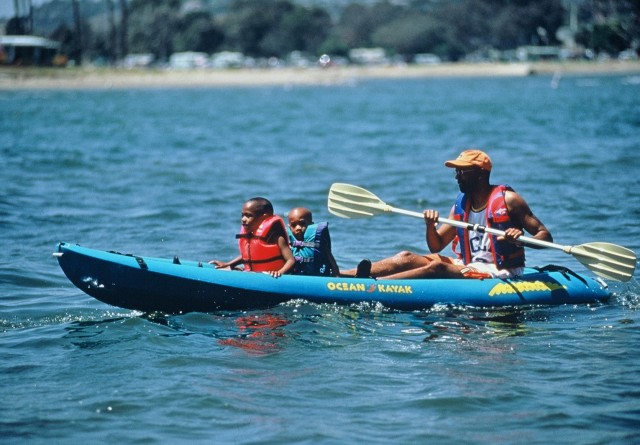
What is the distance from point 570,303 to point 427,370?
2063mm

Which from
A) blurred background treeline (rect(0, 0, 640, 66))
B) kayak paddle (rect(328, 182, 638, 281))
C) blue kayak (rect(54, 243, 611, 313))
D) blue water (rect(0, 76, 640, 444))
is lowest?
blue water (rect(0, 76, 640, 444))

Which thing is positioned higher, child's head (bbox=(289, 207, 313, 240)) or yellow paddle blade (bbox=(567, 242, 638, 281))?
child's head (bbox=(289, 207, 313, 240))

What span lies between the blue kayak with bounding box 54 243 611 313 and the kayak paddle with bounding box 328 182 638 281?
400mm

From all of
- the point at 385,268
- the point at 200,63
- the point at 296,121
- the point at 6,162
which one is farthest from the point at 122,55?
the point at 385,268

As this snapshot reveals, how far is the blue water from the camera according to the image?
223 inches

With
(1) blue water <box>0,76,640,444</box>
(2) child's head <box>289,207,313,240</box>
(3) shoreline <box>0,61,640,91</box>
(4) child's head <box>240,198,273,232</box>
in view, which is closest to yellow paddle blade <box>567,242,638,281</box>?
(1) blue water <box>0,76,640,444</box>

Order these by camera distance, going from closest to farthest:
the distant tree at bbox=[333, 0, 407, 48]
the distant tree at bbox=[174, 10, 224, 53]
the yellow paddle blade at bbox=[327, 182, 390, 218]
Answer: the yellow paddle blade at bbox=[327, 182, 390, 218], the distant tree at bbox=[174, 10, 224, 53], the distant tree at bbox=[333, 0, 407, 48]

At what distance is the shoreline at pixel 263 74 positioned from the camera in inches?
2537

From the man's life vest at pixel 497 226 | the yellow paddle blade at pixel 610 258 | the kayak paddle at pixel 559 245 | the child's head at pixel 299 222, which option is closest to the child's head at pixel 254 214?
the child's head at pixel 299 222

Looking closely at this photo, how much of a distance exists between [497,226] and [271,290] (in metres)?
1.84

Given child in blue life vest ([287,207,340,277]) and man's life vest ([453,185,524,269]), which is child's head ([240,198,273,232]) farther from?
man's life vest ([453,185,524,269])

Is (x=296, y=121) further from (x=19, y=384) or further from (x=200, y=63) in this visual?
(x=200, y=63)

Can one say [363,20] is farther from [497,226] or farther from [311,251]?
[497,226]

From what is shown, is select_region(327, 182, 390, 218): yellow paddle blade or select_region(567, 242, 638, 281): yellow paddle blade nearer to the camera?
select_region(567, 242, 638, 281): yellow paddle blade
